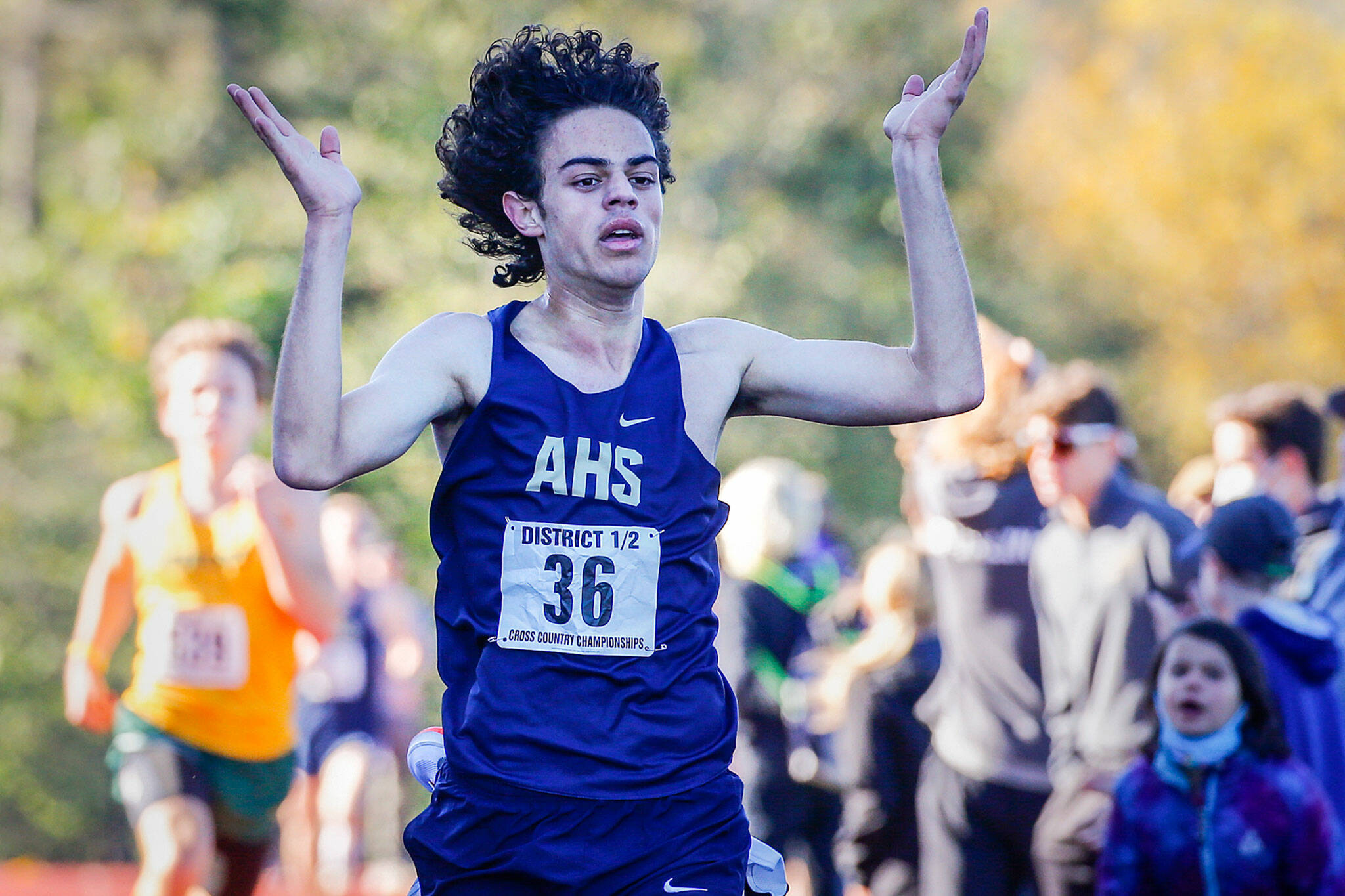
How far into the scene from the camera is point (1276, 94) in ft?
82.1

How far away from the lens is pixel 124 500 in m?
5.33

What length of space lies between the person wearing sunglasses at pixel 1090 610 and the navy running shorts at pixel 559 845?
2.71m

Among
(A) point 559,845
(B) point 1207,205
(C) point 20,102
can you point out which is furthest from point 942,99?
(B) point 1207,205

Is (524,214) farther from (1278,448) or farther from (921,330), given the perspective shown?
(1278,448)

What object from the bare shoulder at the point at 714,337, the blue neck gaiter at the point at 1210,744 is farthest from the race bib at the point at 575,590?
the blue neck gaiter at the point at 1210,744

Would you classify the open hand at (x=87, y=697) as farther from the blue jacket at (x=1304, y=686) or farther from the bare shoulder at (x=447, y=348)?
the blue jacket at (x=1304, y=686)

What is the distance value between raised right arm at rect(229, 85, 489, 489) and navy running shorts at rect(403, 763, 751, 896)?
540mm

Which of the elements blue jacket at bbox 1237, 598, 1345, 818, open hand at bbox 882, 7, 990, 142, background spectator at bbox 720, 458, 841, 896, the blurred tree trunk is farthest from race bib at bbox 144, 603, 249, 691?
the blurred tree trunk

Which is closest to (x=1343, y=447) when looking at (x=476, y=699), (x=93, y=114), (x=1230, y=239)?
(x=476, y=699)

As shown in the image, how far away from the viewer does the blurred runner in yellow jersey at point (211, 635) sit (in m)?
4.94

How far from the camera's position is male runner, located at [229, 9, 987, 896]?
7.26 ft

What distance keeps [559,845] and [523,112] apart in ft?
3.91

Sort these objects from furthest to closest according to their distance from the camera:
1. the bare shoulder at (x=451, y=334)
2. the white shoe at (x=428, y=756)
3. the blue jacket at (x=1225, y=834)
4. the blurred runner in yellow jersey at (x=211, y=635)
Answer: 1. the blurred runner in yellow jersey at (x=211, y=635)
2. the blue jacket at (x=1225, y=834)
3. the white shoe at (x=428, y=756)
4. the bare shoulder at (x=451, y=334)

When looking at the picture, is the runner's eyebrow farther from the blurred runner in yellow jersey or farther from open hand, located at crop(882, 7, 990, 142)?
the blurred runner in yellow jersey
